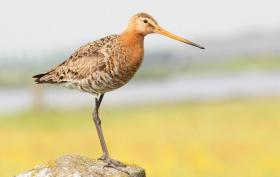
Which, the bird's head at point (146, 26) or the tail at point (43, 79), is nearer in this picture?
the bird's head at point (146, 26)

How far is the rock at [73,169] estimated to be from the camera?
12055mm

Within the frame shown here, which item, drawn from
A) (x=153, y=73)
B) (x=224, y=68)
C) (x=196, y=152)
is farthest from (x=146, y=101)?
(x=224, y=68)

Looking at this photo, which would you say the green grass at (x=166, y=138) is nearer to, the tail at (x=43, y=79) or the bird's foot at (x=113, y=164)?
the tail at (x=43, y=79)

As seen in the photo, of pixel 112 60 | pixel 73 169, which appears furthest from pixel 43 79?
pixel 73 169

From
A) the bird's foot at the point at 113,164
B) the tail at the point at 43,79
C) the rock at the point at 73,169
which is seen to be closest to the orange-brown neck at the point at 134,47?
the bird's foot at the point at 113,164

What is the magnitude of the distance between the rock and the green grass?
35.7 ft

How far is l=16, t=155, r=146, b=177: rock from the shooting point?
39.5 feet

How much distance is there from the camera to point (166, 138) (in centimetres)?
3081

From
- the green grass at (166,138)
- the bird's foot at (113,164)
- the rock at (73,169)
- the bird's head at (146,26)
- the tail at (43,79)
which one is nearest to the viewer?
the rock at (73,169)

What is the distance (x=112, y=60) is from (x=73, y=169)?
2.04 meters

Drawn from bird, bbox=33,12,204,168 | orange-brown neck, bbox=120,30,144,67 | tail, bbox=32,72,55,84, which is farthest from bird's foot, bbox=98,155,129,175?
tail, bbox=32,72,55,84

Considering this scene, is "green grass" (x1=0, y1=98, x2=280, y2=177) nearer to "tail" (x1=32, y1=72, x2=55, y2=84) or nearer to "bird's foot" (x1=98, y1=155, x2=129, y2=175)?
"tail" (x1=32, y1=72, x2=55, y2=84)

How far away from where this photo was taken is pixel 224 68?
4766 inches

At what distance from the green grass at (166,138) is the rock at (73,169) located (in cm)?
1087
